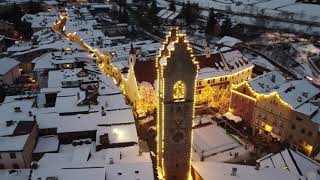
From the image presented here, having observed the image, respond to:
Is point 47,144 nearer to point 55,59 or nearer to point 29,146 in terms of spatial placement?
point 29,146

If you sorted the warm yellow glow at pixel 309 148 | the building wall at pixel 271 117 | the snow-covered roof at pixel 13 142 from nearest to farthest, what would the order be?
the snow-covered roof at pixel 13 142
the warm yellow glow at pixel 309 148
the building wall at pixel 271 117

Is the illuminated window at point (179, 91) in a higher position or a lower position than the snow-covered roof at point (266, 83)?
higher

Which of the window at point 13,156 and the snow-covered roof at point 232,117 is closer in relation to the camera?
the window at point 13,156

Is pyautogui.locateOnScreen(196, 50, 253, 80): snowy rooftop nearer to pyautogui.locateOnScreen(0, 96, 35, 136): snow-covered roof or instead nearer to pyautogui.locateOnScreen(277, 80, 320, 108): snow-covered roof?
pyautogui.locateOnScreen(277, 80, 320, 108): snow-covered roof

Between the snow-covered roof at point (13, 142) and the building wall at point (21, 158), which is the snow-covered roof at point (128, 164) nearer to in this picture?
the building wall at point (21, 158)

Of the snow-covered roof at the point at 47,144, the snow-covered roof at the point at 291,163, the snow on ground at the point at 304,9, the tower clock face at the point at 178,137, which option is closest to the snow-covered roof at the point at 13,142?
the snow-covered roof at the point at 47,144

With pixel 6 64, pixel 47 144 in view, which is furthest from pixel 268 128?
pixel 6 64

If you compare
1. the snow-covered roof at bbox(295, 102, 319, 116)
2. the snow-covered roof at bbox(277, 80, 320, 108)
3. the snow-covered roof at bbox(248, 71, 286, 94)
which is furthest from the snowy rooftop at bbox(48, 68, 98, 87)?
the snow-covered roof at bbox(295, 102, 319, 116)
